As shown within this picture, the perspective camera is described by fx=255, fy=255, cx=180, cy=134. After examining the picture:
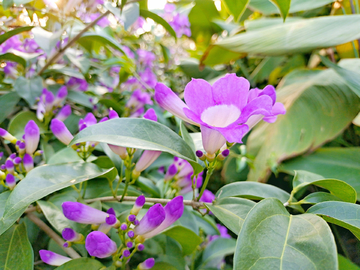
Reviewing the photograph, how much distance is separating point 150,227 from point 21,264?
27 centimetres

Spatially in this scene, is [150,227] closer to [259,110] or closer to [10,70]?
[259,110]

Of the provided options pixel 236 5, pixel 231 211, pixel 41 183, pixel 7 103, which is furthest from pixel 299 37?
pixel 7 103

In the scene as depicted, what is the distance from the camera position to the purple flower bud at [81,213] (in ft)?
1.63

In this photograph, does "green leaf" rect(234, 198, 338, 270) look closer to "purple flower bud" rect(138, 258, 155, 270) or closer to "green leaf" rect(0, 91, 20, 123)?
"purple flower bud" rect(138, 258, 155, 270)

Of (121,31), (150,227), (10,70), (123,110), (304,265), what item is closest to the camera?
(304,265)

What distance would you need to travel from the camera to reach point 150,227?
1.68 ft

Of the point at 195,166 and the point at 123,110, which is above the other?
the point at 195,166

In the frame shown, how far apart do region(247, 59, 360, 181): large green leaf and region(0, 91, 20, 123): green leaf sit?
0.93 meters

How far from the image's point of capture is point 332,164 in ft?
3.05

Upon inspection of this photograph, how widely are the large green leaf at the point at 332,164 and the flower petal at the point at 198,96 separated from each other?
24.6 inches

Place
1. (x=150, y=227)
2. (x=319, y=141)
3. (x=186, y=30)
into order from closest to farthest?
(x=150, y=227) → (x=319, y=141) → (x=186, y=30)

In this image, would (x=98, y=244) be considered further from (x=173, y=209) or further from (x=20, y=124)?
(x=20, y=124)

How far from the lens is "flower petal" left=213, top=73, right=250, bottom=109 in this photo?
1.51ft

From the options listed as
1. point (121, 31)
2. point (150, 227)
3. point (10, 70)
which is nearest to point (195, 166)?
point (150, 227)
